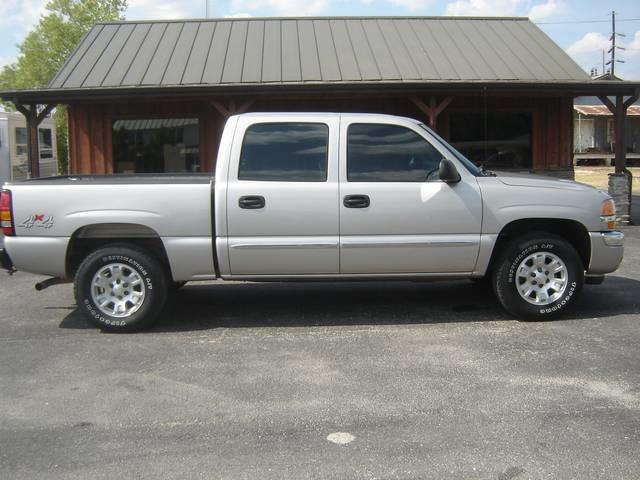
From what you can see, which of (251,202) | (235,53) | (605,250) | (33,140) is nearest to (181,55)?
(235,53)

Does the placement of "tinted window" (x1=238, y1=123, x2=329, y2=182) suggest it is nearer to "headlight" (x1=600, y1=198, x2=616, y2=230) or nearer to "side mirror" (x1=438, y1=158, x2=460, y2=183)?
"side mirror" (x1=438, y1=158, x2=460, y2=183)

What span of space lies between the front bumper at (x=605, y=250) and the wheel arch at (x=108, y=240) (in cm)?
387

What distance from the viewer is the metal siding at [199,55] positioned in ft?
44.0

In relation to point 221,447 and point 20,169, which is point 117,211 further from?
point 20,169

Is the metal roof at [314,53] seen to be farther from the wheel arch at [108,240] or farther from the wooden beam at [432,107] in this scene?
the wheel arch at [108,240]

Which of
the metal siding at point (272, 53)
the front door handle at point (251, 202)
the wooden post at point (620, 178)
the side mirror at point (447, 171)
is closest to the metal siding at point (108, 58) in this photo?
the metal siding at point (272, 53)

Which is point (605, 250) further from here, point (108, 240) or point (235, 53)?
point (235, 53)

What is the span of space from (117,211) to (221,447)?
2.82 m

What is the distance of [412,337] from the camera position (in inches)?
223

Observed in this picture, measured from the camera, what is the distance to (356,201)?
582cm

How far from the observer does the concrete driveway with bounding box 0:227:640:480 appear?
3486mm

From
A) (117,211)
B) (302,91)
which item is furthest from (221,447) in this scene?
(302,91)

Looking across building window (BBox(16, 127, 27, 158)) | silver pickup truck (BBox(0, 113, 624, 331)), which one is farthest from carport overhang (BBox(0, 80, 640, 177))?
silver pickup truck (BBox(0, 113, 624, 331))

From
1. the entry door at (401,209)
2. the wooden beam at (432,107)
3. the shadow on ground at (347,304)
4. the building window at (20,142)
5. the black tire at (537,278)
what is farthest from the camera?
the building window at (20,142)
